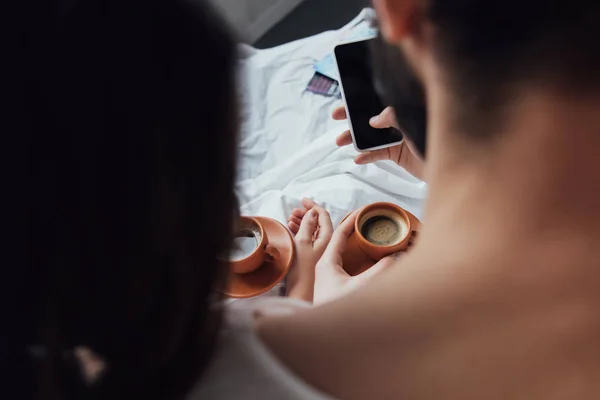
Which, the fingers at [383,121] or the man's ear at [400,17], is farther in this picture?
the fingers at [383,121]

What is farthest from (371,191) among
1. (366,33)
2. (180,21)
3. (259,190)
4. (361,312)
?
(180,21)

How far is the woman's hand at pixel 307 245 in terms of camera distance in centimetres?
75

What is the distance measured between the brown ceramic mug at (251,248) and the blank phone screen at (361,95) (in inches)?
7.8

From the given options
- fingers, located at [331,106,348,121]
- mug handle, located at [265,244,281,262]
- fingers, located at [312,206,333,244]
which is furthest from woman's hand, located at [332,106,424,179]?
mug handle, located at [265,244,281,262]

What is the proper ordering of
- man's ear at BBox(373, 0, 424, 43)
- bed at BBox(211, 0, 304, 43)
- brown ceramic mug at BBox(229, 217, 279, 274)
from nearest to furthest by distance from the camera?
1. man's ear at BBox(373, 0, 424, 43)
2. brown ceramic mug at BBox(229, 217, 279, 274)
3. bed at BBox(211, 0, 304, 43)

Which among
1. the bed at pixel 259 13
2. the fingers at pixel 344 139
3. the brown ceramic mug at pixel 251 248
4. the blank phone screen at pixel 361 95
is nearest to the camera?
the brown ceramic mug at pixel 251 248

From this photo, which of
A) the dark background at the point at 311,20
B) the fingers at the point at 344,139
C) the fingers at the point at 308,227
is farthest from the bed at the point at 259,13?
the fingers at the point at 308,227

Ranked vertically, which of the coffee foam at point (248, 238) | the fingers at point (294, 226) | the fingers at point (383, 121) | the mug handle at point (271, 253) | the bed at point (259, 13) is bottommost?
the fingers at point (294, 226)

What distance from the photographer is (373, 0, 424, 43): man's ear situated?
382 mm

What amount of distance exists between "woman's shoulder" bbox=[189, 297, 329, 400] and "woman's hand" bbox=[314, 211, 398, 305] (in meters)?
0.32

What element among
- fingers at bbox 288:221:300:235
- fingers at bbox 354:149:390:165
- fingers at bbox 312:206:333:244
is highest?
fingers at bbox 354:149:390:165

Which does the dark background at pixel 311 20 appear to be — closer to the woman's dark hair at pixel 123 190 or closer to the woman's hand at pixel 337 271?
the woman's hand at pixel 337 271

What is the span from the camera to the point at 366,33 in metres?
1.08

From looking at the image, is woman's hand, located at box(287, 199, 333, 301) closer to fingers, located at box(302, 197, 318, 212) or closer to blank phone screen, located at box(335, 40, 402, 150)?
fingers, located at box(302, 197, 318, 212)
